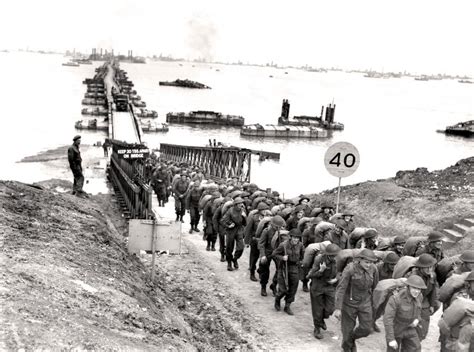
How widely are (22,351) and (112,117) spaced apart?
64504 millimetres

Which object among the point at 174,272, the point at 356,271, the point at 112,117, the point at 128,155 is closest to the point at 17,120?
the point at 112,117

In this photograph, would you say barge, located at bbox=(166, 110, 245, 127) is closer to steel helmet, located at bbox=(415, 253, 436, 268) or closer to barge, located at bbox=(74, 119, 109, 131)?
barge, located at bbox=(74, 119, 109, 131)

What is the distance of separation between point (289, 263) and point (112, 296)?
3046 millimetres

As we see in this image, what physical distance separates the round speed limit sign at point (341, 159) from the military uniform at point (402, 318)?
13.9ft

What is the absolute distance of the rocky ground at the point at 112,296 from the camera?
5305 millimetres

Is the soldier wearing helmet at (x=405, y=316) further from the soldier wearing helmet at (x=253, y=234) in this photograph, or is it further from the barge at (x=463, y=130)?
the barge at (x=463, y=130)

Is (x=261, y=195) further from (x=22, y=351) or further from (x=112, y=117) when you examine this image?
(x=112, y=117)

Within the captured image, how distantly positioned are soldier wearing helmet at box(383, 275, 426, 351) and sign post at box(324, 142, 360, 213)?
4.19 meters

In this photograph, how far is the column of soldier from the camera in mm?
6297

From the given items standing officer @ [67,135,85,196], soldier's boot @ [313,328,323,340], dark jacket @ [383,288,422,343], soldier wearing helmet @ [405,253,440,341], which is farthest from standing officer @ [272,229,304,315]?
standing officer @ [67,135,85,196]

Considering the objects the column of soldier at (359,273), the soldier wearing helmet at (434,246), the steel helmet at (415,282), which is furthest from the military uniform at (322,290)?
the steel helmet at (415,282)

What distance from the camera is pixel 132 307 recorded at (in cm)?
Answer: 659

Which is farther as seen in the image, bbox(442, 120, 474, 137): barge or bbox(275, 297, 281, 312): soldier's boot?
→ bbox(442, 120, 474, 137): barge

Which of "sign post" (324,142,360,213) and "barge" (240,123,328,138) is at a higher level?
"sign post" (324,142,360,213)
